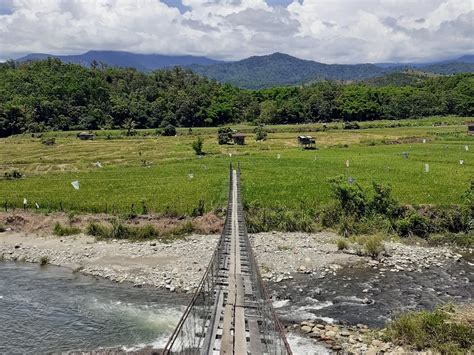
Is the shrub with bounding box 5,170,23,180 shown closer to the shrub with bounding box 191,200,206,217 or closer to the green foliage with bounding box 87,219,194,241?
the green foliage with bounding box 87,219,194,241

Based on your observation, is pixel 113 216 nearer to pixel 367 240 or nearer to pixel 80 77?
pixel 367 240

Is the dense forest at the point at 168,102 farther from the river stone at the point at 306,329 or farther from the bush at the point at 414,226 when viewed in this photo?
the river stone at the point at 306,329

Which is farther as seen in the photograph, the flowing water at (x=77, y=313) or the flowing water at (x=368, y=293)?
the flowing water at (x=368, y=293)

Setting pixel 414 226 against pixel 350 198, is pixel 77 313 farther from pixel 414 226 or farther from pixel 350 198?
pixel 414 226

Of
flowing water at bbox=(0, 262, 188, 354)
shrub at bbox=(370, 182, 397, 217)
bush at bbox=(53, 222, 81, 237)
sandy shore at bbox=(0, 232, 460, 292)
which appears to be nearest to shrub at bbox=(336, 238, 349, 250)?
sandy shore at bbox=(0, 232, 460, 292)

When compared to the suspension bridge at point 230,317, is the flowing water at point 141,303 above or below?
below

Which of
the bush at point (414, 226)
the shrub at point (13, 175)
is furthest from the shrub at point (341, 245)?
the shrub at point (13, 175)

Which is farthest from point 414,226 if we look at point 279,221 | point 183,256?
point 183,256
